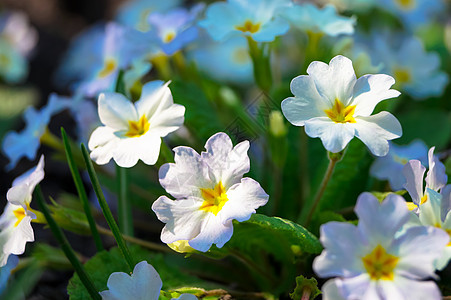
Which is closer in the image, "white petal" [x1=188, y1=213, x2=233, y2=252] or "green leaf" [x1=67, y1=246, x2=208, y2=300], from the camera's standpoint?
"white petal" [x1=188, y1=213, x2=233, y2=252]

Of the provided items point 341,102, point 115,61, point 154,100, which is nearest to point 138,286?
point 154,100

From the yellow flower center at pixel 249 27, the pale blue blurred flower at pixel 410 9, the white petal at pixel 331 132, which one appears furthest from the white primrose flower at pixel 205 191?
the pale blue blurred flower at pixel 410 9

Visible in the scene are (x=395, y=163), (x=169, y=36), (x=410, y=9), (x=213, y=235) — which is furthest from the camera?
(x=410, y=9)

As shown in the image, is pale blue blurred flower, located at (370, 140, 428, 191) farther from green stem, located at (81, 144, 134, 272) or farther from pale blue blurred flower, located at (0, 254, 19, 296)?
pale blue blurred flower, located at (0, 254, 19, 296)

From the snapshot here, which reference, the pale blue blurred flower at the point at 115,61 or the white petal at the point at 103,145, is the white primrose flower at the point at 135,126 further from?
the pale blue blurred flower at the point at 115,61

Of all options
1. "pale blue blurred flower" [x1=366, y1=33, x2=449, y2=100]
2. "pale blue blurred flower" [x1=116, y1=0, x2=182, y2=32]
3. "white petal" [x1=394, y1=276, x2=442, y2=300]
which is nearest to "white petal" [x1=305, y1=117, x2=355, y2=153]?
"white petal" [x1=394, y1=276, x2=442, y2=300]

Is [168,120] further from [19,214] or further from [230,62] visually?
[230,62]
